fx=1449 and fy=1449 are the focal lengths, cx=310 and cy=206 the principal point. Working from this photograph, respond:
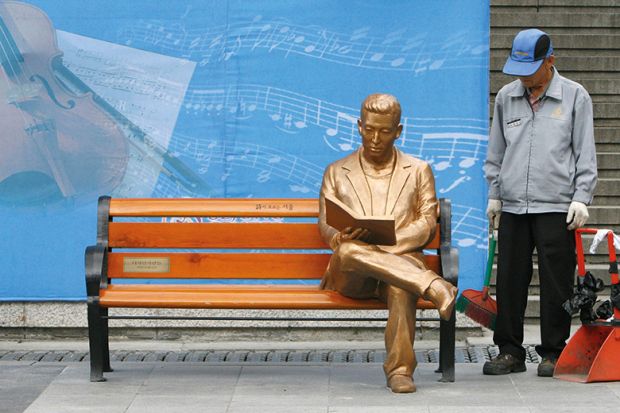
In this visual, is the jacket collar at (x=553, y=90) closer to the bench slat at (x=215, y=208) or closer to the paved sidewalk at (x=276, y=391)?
the bench slat at (x=215, y=208)

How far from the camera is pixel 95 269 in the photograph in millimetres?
7598

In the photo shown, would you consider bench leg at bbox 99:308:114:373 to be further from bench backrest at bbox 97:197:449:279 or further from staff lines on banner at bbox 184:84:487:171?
staff lines on banner at bbox 184:84:487:171

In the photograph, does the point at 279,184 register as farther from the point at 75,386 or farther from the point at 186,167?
the point at 75,386

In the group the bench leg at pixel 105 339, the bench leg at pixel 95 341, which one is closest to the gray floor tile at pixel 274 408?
the bench leg at pixel 95 341

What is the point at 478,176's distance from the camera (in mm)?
9336

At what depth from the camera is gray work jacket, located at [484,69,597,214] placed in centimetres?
777

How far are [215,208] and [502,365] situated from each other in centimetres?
179

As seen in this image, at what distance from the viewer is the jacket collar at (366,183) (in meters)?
7.63

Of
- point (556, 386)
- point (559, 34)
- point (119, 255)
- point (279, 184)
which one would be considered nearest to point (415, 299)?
point (556, 386)

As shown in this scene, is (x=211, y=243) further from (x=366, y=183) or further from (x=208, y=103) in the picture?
(x=208, y=103)

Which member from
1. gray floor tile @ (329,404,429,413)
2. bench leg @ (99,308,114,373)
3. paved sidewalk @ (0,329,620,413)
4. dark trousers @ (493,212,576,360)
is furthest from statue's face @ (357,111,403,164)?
bench leg @ (99,308,114,373)

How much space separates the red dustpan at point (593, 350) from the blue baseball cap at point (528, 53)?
907mm

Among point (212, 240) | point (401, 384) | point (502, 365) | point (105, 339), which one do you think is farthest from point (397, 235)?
point (105, 339)

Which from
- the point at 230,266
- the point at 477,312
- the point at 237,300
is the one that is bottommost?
the point at 477,312
